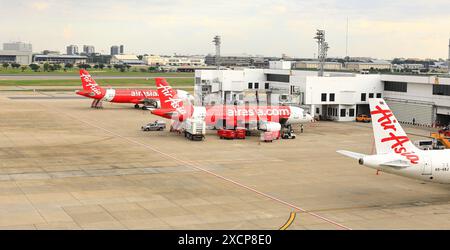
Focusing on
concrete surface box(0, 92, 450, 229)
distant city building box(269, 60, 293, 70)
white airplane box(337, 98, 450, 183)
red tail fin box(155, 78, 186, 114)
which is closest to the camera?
concrete surface box(0, 92, 450, 229)

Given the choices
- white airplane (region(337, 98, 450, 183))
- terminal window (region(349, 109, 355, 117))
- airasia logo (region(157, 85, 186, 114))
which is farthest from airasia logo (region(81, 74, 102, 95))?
white airplane (region(337, 98, 450, 183))

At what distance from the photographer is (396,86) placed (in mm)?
99750

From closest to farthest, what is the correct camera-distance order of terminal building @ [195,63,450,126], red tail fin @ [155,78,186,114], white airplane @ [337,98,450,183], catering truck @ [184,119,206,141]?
white airplane @ [337,98,450,183]
catering truck @ [184,119,206,141]
red tail fin @ [155,78,186,114]
terminal building @ [195,63,450,126]

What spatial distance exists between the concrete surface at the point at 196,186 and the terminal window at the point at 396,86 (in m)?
21.6

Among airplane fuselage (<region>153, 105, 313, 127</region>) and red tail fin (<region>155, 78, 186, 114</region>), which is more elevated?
red tail fin (<region>155, 78, 186, 114</region>)

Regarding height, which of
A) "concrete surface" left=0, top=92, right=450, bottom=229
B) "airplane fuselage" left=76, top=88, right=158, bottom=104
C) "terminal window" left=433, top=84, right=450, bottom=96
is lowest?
"concrete surface" left=0, top=92, right=450, bottom=229

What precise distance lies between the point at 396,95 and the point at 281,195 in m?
63.2

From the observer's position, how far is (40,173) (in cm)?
4966

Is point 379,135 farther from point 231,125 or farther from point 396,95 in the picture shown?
point 396,95

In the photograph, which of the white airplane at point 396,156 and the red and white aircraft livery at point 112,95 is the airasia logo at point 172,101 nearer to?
the red and white aircraft livery at point 112,95

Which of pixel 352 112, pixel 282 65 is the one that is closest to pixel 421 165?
pixel 352 112

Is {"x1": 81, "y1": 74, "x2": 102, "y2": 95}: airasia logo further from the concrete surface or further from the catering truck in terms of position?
the catering truck

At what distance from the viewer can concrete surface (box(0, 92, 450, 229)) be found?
35281 mm

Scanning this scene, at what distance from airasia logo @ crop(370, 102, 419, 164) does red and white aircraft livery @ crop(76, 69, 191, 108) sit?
263 ft
